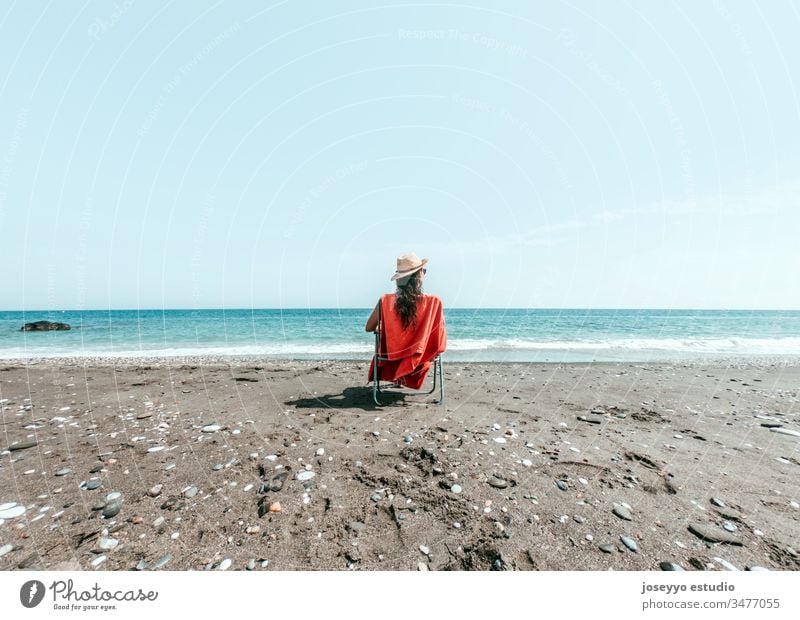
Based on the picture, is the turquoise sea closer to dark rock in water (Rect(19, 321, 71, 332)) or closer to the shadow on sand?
dark rock in water (Rect(19, 321, 71, 332))

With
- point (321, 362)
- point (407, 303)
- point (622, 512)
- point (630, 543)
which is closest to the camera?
point (630, 543)

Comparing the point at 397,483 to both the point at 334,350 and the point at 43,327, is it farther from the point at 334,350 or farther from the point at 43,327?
the point at 43,327

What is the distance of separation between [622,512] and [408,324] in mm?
3087

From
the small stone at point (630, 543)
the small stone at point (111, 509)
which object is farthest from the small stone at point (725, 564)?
the small stone at point (111, 509)

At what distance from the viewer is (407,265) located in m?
4.89

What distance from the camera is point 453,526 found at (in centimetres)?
219

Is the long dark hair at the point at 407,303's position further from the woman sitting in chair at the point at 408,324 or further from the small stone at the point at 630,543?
the small stone at the point at 630,543

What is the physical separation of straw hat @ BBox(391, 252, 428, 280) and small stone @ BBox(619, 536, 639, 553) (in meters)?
3.60

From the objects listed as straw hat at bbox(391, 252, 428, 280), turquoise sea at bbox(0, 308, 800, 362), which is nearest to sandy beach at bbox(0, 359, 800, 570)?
straw hat at bbox(391, 252, 428, 280)

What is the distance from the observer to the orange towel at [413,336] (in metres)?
4.72

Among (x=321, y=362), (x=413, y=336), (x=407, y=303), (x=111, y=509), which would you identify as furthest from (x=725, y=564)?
(x=321, y=362)
